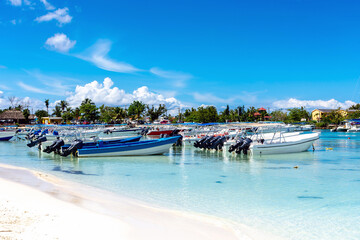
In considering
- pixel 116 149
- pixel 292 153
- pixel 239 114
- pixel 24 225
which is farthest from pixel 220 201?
pixel 239 114

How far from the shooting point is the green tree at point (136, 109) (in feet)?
346

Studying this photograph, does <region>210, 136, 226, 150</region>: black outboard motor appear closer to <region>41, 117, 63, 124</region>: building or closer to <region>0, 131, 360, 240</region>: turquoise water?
<region>0, 131, 360, 240</region>: turquoise water

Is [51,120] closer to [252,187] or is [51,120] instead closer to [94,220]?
[252,187]

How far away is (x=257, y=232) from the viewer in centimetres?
790

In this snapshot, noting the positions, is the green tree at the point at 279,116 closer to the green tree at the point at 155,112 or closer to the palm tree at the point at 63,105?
the green tree at the point at 155,112

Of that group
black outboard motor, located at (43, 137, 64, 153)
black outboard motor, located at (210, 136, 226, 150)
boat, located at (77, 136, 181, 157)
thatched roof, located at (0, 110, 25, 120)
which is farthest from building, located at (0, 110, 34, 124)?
black outboard motor, located at (210, 136, 226, 150)

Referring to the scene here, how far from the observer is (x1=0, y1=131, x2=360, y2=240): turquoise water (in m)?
8.91

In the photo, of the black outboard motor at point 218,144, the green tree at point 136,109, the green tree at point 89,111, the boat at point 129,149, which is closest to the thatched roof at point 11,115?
the green tree at point 89,111

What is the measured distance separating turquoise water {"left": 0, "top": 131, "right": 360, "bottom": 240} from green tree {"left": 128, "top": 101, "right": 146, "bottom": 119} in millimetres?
82618

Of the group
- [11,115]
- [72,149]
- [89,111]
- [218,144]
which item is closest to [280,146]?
[218,144]

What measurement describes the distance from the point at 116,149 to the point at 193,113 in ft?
250

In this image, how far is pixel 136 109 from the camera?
105 metres

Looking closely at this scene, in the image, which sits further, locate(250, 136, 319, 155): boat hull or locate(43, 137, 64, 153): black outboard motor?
locate(43, 137, 64, 153): black outboard motor

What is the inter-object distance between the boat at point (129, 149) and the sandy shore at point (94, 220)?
1227cm
